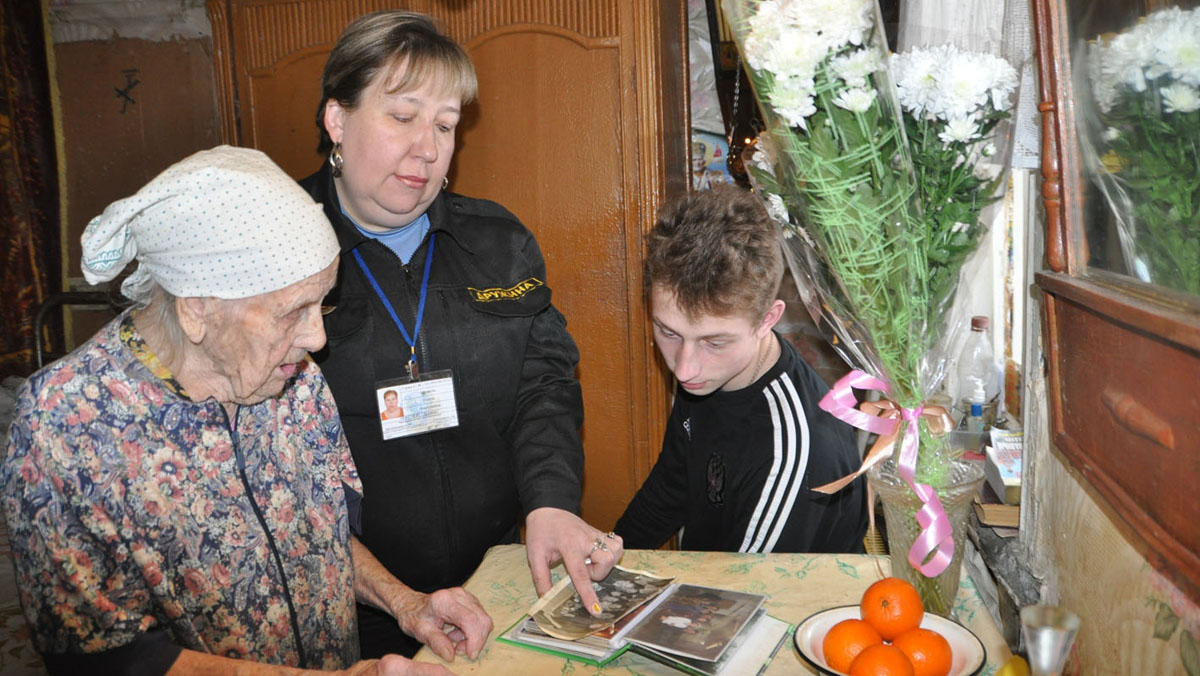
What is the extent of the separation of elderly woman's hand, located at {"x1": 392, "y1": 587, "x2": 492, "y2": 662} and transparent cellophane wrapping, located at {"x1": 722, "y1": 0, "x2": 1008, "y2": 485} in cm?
69

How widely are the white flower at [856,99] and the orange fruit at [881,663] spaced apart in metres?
0.68

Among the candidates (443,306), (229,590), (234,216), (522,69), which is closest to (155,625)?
(229,590)

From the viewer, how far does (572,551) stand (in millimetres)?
1465

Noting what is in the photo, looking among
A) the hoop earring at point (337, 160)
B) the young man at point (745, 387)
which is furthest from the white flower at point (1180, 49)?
the hoop earring at point (337, 160)

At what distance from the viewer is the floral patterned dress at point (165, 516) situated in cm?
111

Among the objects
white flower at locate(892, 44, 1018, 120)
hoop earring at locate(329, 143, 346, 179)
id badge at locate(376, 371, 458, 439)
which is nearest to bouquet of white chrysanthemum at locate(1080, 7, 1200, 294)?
white flower at locate(892, 44, 1018, 120)

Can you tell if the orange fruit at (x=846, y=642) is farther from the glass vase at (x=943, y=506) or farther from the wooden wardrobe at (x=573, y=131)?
the wooden wardrobe at (x=573, y=131)

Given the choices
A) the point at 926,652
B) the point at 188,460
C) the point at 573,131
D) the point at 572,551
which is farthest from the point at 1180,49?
the point at 573,131

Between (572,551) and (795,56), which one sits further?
(572,551)

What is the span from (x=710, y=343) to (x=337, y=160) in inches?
33.9

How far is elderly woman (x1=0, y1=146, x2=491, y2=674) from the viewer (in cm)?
112

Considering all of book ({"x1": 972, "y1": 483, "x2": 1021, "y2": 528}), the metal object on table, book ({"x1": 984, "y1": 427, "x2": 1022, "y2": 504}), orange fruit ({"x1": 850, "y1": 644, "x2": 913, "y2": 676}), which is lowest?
book ({"x1": 972, "y1": 483, "x2": 1021, "y2": 528})

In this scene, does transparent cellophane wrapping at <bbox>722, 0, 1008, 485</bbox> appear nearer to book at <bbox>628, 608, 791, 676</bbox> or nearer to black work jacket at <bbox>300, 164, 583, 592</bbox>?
book at <bbox>628, 608, 791, 676</bbox>

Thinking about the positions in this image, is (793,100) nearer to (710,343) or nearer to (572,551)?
(710,343)
